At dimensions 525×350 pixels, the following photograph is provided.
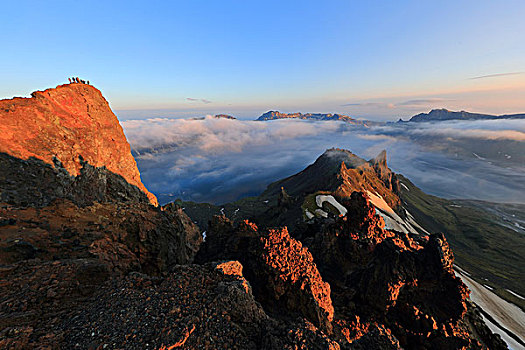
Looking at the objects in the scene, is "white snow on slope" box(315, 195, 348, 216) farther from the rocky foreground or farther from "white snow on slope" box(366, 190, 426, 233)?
the rocky foreground

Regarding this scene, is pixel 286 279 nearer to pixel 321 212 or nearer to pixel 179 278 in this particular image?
pixel 179 278

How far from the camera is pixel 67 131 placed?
Answer: 44.4 m

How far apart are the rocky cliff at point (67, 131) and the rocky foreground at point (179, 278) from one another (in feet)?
1.15

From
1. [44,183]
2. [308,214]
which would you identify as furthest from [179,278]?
[308,214]

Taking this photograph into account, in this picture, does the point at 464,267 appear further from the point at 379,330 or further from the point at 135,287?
the point at 135,287

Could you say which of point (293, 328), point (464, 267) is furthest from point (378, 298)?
point (464, 267)

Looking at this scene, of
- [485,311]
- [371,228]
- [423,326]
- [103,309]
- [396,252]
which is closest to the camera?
[103,309]

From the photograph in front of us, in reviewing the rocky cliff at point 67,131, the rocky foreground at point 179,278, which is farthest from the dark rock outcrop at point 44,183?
the rocky cliff at point 67,131

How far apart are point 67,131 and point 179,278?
50.3 m

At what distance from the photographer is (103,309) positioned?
11.1m

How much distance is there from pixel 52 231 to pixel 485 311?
429 ft

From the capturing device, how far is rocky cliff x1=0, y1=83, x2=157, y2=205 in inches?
1404

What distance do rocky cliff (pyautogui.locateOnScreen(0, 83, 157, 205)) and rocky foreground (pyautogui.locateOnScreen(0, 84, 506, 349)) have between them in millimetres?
349

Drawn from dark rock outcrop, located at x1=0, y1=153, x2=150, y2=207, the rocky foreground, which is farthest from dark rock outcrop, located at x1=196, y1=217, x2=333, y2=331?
dark rock outcrop, located at x1=0, y1=153, x2=150, y2=207
